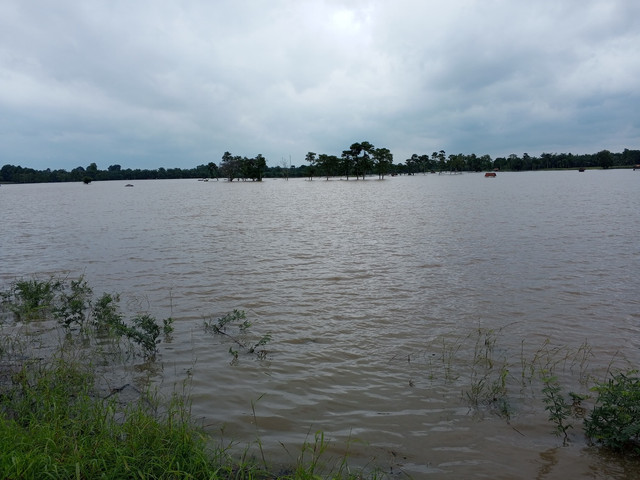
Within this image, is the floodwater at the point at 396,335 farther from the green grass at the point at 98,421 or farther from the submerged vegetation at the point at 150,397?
the green grass at the point at 98,421

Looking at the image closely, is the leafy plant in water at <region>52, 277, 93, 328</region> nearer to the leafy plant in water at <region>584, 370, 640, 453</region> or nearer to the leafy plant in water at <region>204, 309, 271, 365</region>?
the leafy plant in water at <region>204, 309, 271, 365</region>

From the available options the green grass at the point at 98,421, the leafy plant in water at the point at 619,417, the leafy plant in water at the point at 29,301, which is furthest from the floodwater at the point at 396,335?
the leafy plant in water at the point at 29,301

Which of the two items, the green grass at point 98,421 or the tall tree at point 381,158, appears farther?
the tall tree at point 381,158

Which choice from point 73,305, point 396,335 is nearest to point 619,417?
point 396,335

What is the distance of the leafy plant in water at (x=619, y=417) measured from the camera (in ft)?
14.2

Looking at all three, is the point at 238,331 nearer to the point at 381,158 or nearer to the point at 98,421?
the point at 98,421

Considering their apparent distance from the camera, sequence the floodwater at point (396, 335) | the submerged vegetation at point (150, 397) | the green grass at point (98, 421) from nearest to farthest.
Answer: the green grass at point (98, 421) < the submerged vegetation at point (150, 397) < the floodwater at point (396, 335)

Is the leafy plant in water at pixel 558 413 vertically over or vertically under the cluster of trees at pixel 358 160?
under

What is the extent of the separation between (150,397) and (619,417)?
6.05 metres

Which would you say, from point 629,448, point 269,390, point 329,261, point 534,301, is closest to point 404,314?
point 534,301

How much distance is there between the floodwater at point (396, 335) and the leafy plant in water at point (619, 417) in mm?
208

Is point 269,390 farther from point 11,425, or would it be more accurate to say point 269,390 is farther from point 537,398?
point 537,398

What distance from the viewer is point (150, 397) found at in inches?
218

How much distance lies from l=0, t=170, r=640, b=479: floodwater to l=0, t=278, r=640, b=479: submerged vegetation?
0.29 ft
